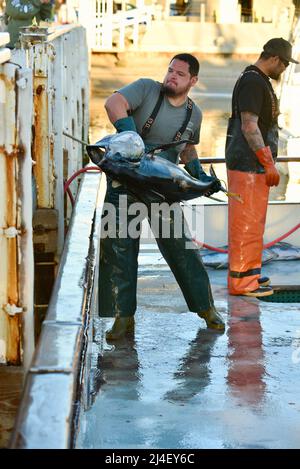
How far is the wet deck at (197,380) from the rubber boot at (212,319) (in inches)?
2.6

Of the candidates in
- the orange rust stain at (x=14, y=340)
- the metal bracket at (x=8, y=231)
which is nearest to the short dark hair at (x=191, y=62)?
the metal bracket at (x=8, y=231)

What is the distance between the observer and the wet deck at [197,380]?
4980 millimetres

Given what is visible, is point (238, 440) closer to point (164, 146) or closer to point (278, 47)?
point (164, 146)

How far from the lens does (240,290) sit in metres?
7.93

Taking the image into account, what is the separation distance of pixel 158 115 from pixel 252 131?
1068 millimetres

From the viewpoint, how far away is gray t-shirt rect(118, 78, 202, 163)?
6.52 meters

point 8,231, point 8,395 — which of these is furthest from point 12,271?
point 8,395

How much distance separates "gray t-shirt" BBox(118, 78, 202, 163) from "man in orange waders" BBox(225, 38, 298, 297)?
821mm

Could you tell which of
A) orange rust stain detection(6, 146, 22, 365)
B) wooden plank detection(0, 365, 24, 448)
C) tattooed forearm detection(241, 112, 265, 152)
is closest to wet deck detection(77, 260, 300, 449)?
wooden plank detection(0, 365, 24, 448)

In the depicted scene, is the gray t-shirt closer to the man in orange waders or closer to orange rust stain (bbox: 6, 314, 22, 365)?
the man in orange waders
